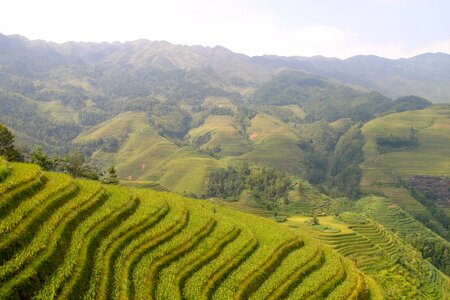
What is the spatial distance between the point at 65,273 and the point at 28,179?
9477mm

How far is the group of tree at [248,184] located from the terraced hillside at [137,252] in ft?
244

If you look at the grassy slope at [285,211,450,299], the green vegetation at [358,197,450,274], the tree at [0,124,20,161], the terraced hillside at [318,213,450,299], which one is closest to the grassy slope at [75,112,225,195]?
the green vegetation at [358,197,450,274]

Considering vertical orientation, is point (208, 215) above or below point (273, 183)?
above

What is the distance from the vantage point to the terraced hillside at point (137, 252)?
21.2 metres

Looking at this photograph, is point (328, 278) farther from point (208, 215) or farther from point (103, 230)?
point (103, 230)

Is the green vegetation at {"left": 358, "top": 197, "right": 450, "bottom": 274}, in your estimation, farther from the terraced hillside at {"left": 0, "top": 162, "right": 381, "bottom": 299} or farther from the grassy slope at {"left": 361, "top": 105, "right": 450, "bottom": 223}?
the terraced hillside at {"left": 0, "top": 162, "right": 381, "bottom": 299}

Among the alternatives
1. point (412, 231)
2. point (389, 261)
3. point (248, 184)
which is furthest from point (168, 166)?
point (389, 261)

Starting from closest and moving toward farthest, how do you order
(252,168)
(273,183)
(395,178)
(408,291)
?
(408,291) < (273,183) < (252,168) < (395,178)

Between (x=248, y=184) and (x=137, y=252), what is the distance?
101 metres

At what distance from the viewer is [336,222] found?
8081 centimetres

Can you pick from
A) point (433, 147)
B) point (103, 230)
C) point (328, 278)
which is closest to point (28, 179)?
point (103, 230)

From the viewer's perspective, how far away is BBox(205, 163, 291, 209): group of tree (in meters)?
116

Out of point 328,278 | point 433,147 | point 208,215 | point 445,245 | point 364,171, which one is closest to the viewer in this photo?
point 328,278

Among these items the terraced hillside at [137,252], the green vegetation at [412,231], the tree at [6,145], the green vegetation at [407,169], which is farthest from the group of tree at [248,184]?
the terraced hillside at [137,252]
